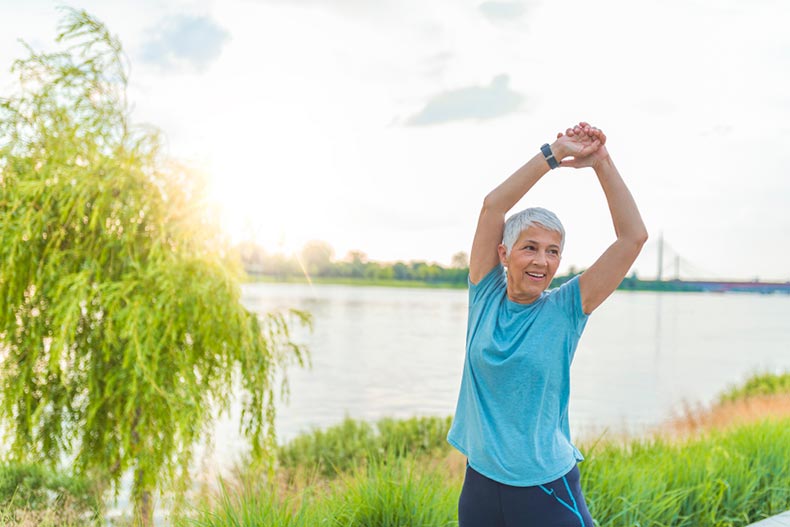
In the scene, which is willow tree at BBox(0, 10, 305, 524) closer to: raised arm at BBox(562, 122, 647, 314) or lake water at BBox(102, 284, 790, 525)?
lake water at BBox(102, 284, 790, 525)

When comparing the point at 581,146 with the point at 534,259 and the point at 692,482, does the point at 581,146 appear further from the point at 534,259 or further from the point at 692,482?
the point at 692,482

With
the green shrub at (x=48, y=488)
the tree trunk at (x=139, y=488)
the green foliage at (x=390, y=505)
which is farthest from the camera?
the tree trunk at (x=139, y=488)

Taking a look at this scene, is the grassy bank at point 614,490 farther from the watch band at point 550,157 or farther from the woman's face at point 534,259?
the watch band at point 550,157

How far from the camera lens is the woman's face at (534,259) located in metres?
2.14

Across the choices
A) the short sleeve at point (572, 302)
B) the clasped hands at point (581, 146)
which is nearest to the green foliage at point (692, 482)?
the short sleeve at point (572, 302)

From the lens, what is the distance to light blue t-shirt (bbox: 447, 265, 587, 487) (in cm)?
209

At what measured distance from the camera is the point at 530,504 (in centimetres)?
213

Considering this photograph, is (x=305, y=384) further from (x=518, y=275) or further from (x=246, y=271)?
(x=518, y=275)

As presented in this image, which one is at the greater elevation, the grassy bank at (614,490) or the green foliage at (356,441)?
the grassy bank at (614,490)

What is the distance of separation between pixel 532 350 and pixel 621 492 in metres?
2.65

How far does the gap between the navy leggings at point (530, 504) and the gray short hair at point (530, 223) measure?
0.75 meters

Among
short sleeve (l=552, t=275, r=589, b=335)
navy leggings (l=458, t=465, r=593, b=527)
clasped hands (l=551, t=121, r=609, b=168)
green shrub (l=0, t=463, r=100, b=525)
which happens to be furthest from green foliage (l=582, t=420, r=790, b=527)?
green shrub (l=0, t=463, r=100, b=525)

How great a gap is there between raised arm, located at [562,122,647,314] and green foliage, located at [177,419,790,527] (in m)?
1.85

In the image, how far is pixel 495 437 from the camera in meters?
2.15
